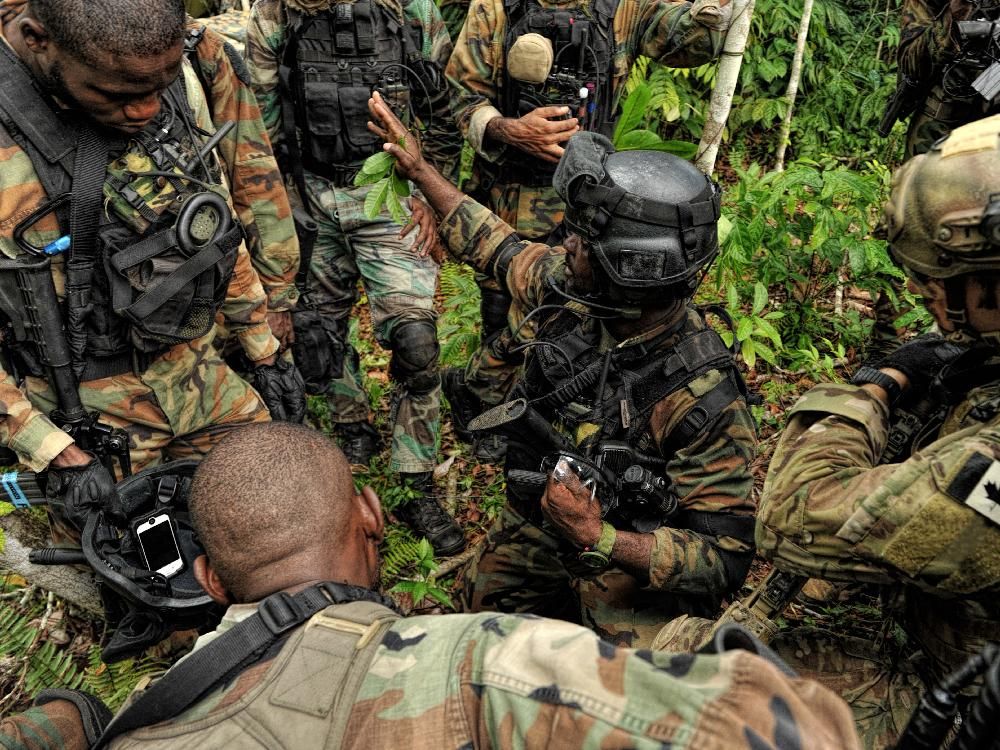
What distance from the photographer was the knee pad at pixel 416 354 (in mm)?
4695

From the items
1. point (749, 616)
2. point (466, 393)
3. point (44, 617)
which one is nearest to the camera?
point (749, 616)

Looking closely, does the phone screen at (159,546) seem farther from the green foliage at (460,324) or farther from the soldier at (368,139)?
the green foliage at (460,324)

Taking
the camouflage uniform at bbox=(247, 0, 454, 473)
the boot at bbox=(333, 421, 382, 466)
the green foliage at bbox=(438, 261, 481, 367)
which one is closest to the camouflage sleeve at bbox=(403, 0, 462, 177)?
the camouflage uniform at bbox=(247, 0, 454, 473)

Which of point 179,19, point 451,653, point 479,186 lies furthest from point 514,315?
point 451,653

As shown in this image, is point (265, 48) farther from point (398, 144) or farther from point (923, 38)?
point (923, 38)

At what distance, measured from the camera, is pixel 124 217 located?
Answer: 3.18 meters

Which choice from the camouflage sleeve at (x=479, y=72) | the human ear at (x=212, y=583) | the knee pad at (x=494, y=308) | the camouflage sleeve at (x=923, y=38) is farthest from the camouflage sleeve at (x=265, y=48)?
the camouflage sleeve at (x=923, y=38)

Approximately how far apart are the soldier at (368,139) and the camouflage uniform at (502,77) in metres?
0.23

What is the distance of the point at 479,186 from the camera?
17.6 ft

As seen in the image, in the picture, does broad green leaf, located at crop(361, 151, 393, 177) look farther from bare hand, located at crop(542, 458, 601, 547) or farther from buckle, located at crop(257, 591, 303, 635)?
buckle, located at crop(257, 591, 303, 635)

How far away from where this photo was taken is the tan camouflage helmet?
76.6 inches

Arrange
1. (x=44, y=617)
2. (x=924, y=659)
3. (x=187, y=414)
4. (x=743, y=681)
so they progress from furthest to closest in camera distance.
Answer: (x=44, y=617), (x=187, y=414), (x=924, y=659), (x=743, y=681)

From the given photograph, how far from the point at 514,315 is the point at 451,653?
8.74ft

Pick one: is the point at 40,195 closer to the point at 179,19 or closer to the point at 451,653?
the point at 179,19
